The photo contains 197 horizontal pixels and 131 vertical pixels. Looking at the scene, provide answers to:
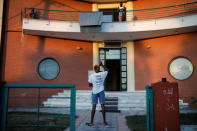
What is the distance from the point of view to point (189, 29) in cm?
1000

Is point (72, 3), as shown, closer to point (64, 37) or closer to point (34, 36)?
point (64, 37)

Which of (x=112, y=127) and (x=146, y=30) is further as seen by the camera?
(x=146, y=30)

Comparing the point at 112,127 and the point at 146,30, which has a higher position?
the point at 146,30

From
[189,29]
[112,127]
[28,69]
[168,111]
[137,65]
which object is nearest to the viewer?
[168,111]

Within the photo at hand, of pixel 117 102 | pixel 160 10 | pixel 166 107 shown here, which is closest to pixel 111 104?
pixel 117 102

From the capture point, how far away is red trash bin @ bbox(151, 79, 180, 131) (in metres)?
3.82

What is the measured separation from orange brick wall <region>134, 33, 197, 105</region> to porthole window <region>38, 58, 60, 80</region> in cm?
496

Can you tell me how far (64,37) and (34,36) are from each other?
1.75 metres

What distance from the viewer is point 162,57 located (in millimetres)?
11188

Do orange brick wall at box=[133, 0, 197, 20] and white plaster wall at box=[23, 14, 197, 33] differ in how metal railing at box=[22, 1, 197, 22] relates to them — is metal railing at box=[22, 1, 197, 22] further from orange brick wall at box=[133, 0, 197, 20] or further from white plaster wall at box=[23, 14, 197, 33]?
white plaster wall at box=[23, 14, 197, 33]

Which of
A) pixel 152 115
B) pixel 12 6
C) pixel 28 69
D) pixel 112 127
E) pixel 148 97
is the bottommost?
pixel 112 127

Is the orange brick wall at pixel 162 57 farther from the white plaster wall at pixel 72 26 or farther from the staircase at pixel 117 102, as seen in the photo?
the white plaster wall at pixel 72 26

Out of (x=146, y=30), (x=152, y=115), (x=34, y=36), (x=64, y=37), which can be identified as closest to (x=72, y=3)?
(x=64, y=37)

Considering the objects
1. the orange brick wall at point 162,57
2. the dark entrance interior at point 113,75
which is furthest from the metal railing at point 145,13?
the dark entrance interior at point 113,75
